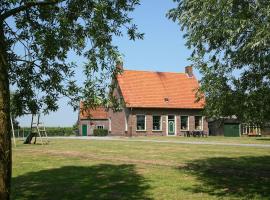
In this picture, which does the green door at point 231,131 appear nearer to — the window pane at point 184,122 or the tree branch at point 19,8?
the window pane at point 184,122

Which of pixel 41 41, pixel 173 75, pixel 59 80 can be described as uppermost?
pixel 173 75

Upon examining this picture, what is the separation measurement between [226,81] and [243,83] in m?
0.60

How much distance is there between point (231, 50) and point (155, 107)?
137ft

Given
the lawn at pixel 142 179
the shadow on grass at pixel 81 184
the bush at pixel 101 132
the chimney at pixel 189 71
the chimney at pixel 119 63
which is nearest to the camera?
the chimney at pixel 119 63

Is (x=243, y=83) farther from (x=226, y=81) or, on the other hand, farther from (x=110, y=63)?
(x=110, y=63)

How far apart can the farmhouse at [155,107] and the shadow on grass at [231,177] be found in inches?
1322

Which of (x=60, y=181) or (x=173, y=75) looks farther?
(x=173, y=75)

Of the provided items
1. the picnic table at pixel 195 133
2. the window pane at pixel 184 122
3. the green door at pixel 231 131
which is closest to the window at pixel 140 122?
the picnic table at pixel 195 133

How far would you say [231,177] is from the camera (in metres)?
13.6

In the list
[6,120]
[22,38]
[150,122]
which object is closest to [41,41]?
[22,38]

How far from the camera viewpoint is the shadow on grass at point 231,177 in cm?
1092

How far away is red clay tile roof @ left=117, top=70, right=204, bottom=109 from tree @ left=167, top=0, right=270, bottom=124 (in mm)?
38962

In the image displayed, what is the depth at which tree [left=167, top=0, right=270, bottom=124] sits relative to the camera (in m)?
9.38

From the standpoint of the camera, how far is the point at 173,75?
5872 cm
